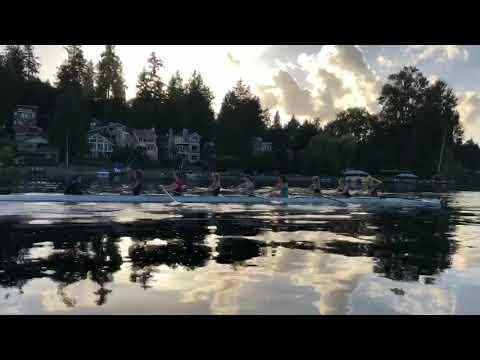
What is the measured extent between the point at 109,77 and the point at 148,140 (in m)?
30.2

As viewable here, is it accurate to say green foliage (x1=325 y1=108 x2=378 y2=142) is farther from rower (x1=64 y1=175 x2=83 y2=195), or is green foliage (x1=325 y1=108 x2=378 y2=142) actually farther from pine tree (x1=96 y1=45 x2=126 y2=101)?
rower (x1=64 y1=175 x2=83 y2=195)

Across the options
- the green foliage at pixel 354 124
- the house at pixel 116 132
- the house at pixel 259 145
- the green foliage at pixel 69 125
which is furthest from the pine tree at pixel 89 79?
the green foliage at pixel 354 124

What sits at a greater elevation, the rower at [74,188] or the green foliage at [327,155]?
the green foliage at [327,155]

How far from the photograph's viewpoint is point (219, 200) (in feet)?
91.7

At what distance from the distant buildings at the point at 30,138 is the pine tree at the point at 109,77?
971 inches

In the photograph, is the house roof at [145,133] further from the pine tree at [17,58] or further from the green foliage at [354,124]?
the green foliage at [354,124]

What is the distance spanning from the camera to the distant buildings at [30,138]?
10073 centimetres

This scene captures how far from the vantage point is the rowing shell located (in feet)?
83.7

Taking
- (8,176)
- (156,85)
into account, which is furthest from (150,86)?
(8,176)

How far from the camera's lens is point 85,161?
332 ft


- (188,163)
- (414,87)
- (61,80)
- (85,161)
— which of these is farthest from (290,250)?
(61,80)

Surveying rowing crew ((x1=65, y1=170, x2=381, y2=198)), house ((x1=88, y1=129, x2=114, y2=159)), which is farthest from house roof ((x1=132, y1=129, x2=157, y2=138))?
rowing crew ((x1=65, y1=170, x2=381, y2=198))

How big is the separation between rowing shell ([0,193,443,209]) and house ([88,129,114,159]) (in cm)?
8751

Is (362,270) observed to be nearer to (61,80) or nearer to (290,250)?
(290,250)
